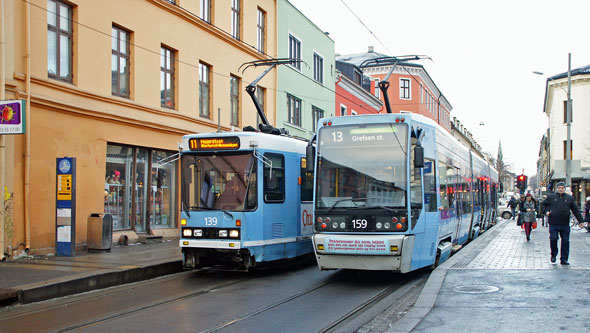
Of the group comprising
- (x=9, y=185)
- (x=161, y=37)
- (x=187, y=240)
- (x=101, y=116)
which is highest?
(x=161, y=37)

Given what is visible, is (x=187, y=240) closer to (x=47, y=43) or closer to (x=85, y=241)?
(x=85, y=241)

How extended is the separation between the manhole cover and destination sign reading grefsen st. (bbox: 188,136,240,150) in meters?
5.05

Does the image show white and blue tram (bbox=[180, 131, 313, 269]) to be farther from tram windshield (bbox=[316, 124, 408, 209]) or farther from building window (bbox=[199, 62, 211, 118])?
building window (bbox=[199, 62, 211, 118])

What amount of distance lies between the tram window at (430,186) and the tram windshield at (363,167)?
2.46ft

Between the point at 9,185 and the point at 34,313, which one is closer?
the point at 34,313

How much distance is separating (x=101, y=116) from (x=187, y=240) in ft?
19.2

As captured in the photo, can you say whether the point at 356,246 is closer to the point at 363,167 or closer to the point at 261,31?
the point at 363,167

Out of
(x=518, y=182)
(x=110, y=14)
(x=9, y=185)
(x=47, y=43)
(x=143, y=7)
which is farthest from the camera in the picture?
(x=518, y=182)

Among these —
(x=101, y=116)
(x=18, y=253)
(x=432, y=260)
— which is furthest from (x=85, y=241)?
(x=432, y=260)

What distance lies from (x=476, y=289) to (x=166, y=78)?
13.3 meters

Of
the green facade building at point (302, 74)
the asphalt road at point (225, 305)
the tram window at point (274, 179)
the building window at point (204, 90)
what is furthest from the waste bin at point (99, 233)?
the green facade building at point (302, 74)

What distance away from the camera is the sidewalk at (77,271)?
9.27m

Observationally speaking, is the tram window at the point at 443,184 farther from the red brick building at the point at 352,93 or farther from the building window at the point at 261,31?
the red brick building at the point at 352,93

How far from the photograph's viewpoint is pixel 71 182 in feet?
43.9
